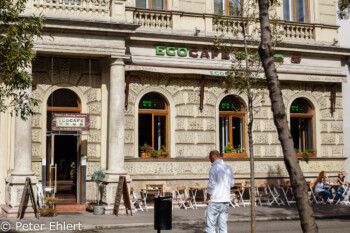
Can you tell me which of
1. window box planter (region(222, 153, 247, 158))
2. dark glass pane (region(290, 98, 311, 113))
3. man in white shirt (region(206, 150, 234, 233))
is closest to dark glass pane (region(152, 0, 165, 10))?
window box planter (region(222, 153, 247, 158))

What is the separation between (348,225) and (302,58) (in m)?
8.81

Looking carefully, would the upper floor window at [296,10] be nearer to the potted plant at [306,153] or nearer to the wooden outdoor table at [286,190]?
the potted plant at [306,153]

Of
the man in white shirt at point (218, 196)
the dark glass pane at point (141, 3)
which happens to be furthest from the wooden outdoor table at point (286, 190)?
the man in white shirt at point (218, 196)

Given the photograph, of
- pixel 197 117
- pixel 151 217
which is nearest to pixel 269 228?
pixel 151 217

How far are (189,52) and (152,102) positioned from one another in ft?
7.83

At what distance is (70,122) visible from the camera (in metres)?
17.5

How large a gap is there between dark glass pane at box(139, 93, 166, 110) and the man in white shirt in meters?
10.2

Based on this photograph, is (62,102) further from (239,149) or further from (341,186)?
(341,186)

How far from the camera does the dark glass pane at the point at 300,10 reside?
72.9 feet

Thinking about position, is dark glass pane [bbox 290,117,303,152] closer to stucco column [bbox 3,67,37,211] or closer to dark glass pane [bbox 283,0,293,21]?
dark glass pane [bbox 283,0,293,21]

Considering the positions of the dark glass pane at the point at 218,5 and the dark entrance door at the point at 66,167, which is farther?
the dark glass pane at the point at 218,5

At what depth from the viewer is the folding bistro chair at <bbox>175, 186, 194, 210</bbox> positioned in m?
18.6

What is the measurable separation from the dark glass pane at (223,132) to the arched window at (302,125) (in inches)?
121

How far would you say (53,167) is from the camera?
1802cm
